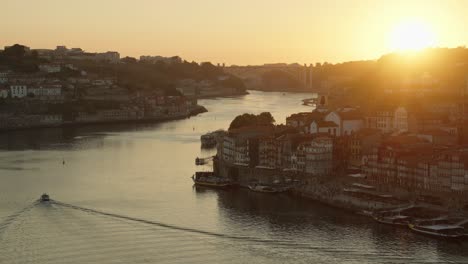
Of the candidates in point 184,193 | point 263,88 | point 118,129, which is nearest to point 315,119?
point 184,193

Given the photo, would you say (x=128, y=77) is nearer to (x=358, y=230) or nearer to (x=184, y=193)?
(x=184, y=193)

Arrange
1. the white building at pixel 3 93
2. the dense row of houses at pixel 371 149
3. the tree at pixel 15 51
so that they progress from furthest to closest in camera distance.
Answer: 1. the tree at pixel 15 51
2. the white building at pixel 3 93
3. the dense row of houses at pixel 371 149

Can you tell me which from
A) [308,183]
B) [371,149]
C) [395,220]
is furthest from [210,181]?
[395,220]

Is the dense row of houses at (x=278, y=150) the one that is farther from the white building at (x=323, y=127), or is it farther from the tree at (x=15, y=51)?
the tree at (x=15, y=51)

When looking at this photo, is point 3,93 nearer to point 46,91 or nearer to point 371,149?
point 46,91

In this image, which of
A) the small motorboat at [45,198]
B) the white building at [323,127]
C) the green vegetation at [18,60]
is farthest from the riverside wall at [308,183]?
the green vegetation at [18,60]
